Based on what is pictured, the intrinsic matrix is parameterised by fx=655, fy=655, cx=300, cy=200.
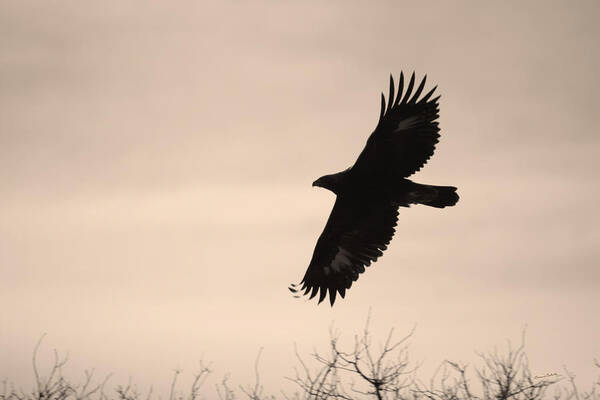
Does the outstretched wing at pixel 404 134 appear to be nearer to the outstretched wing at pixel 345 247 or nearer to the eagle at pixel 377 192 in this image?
the eagle at pixel 377 192

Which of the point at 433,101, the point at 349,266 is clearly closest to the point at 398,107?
the point at 433,101

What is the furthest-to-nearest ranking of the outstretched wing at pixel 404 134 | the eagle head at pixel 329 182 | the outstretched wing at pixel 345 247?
the outstretched wing at pixel 345 247 < the eagle head at pixel 329 182 < the outstretched wing at pixel 404 134

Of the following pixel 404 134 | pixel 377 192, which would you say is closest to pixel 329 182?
pixel 377 192

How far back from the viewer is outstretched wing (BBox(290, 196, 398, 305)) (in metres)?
9.57

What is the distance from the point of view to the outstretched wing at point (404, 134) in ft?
26.9

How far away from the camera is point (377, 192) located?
8.95m

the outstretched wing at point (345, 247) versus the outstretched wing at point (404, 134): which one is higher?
the outstretched wing at point (404, 134)

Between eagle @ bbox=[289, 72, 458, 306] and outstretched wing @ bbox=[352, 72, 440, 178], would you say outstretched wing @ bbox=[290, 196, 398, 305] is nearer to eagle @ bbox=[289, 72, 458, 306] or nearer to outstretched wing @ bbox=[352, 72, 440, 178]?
eagle @ bbox=[289, 72, 458, 306]

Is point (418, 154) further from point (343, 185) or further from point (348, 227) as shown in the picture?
point (348, 227)

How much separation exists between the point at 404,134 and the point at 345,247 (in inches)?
91.8

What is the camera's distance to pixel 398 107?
8.22m

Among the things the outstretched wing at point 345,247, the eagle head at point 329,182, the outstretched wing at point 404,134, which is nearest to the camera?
the outstretched wing at point 404,134

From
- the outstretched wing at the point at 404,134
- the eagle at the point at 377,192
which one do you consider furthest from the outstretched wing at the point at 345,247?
the outstretched wing at the point at 404,134

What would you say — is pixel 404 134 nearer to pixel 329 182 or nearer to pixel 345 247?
pixel 329 182
